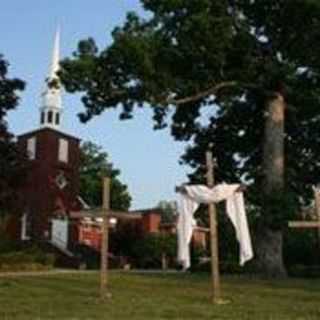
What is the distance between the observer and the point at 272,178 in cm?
4128

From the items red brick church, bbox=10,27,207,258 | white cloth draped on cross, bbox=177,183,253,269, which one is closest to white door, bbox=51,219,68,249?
red brick church, bbox=10,27,207,258

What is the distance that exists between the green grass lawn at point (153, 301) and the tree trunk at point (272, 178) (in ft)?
40.1

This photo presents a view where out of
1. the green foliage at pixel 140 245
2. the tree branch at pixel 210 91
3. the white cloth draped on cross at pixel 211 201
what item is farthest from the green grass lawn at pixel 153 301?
the green foliage at pixel 140 245

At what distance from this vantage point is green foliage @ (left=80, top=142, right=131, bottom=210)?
312ft

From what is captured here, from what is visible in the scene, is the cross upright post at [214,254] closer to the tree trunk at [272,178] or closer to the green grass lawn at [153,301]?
the green grass lawn at [153,301]

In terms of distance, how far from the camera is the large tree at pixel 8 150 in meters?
46.2

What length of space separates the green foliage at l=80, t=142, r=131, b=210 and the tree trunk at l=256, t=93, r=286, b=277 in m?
46.8

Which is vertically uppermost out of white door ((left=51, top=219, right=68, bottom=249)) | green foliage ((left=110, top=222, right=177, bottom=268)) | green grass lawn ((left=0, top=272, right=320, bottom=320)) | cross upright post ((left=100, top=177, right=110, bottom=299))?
white door ((left=51, top=219, right=68, bottom=249))

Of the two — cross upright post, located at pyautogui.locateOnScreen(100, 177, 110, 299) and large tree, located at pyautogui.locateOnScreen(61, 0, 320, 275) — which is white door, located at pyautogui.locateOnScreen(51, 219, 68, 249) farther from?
cross upright post, located at pyautogui.locateOnScreen(100, 177, 110, 299)

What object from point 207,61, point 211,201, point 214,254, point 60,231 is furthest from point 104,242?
point 60,231

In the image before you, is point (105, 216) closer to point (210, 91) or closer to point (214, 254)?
point (214, 254)

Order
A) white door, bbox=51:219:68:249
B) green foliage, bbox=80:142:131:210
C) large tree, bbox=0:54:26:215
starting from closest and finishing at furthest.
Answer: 1. large tree, bbox=0:54:26:215
2. white door, bbox=51:219:68:249
3. green foliage, bbox=80:142:131:210

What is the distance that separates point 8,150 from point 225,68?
37.5 ft

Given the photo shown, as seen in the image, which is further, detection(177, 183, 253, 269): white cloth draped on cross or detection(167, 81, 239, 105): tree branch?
detection(167, 81, 239, 105): tree branch
